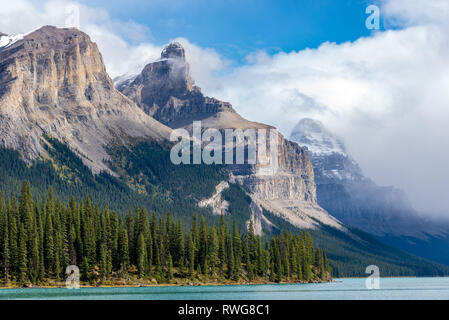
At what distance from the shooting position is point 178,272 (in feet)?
643

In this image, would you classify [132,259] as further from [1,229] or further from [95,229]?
[1,229]

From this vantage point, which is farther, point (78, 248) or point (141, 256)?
point (141, 256)

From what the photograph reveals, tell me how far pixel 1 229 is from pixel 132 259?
3563 cm

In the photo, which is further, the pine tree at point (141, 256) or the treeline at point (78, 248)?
the pine tree at point (141, 256)

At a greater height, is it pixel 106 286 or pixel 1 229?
pixel 1 229

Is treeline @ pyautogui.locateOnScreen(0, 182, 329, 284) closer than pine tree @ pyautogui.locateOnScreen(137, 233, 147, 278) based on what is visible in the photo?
Yes

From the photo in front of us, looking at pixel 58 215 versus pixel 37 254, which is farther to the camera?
pixel 58 215

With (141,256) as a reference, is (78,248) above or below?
above

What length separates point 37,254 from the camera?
170000 mm
